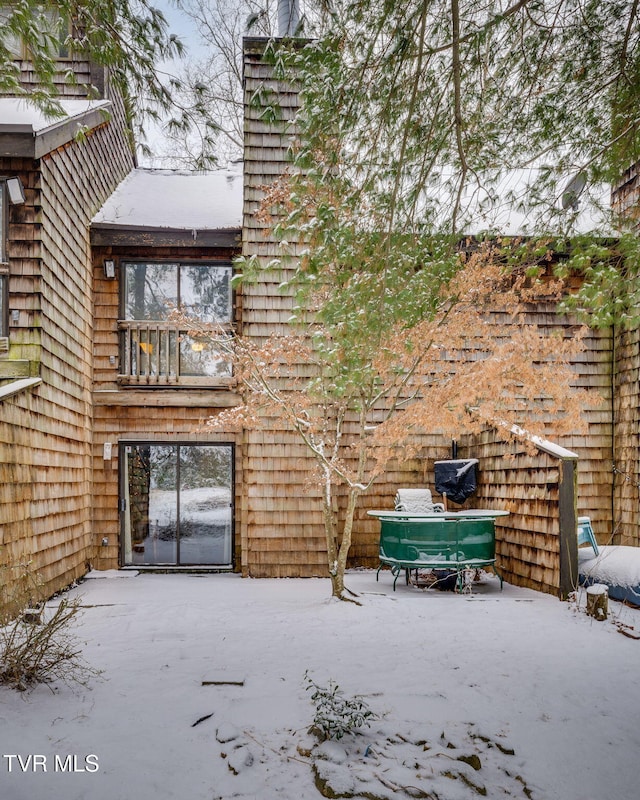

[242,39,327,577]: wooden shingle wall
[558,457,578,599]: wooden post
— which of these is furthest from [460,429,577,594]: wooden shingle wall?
[242,39,327,577]: wooden shingle wall

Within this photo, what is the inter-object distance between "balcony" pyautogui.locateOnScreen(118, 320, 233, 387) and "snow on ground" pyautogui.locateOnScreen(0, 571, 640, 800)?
3569mm

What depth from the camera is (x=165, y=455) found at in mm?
8695

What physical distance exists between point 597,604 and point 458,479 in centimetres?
289

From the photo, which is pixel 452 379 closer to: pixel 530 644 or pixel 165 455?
pixel 530 644

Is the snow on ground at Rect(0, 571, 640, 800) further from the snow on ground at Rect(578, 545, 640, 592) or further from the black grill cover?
the black grill cover

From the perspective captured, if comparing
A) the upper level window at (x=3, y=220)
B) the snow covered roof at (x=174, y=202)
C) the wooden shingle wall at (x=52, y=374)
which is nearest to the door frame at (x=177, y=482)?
the wooden shingle wall at (x=52, y=374)

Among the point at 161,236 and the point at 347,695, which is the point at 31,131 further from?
the point at 347,695

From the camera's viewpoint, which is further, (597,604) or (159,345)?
(159,345)

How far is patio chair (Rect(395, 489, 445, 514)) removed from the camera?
7.83 metres

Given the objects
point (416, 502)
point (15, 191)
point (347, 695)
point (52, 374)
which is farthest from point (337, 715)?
point (15, 191)

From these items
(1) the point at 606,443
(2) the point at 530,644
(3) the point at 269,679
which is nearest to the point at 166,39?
(3) the point at 269,679

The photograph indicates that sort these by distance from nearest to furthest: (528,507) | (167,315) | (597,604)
Answer: (597,604) < (528,507) < (167,315)

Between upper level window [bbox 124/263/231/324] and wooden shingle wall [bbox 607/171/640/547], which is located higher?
upper level window [bbox 124/263/231/324]

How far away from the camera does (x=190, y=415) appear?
862cm
